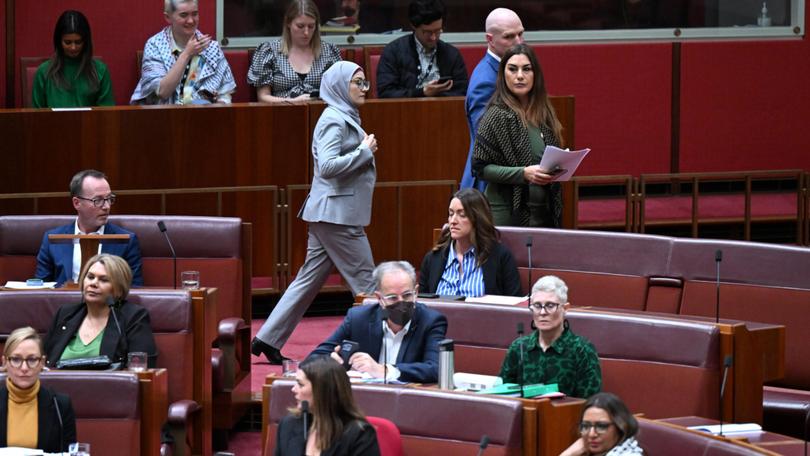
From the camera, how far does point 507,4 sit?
11211 mm

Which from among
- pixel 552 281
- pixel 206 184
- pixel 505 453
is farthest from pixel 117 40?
pixel 505 453

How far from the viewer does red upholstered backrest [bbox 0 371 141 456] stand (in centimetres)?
576

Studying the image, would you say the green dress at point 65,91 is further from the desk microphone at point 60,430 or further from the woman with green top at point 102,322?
the desk microphone at point 60,430

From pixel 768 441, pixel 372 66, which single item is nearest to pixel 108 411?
pixel 768 441

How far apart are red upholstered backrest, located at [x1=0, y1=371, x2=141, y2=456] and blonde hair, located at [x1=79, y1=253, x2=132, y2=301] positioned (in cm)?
69

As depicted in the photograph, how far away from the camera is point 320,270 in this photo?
775cm

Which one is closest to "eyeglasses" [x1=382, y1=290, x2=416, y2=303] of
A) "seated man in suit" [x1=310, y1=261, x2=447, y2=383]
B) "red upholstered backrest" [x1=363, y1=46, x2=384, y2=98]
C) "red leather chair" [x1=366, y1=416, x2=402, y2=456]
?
"seated man in suit" [x1=310, y1=261, x2=447, y2=383]

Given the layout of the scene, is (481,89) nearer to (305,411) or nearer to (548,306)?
(548,306)

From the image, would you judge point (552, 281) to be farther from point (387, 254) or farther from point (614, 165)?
point (614, 165)

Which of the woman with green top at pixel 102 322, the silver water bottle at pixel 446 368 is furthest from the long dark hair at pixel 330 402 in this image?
→ the woman with green top at pixel 102 322

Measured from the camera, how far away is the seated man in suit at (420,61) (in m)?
9.66

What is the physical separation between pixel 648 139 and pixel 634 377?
5789 millimetres

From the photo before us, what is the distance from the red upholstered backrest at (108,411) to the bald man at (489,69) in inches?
94.8

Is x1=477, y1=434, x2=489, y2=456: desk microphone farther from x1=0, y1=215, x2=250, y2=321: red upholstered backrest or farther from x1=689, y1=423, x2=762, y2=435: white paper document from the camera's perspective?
x1=0, y1=215, x2=250, y2=321: red upholstered backrest
